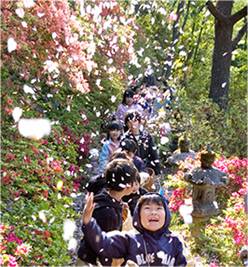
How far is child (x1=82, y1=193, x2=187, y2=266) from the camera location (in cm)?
269

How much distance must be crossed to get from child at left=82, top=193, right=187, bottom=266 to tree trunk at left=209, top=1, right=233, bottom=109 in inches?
314

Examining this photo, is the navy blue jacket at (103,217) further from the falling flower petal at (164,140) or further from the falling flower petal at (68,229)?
the falling flower petal at (164,140)

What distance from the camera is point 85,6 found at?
9062mm

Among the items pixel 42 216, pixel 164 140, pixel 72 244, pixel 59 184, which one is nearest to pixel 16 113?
pixel 59 184

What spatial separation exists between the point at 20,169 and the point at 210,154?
186 centimetres

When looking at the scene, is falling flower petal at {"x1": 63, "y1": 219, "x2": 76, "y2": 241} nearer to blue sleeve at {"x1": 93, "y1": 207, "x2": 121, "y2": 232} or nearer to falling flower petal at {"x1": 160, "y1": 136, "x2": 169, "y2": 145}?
blue sleeve at {"x1": 93, "y1": 207, "x2": 121, "y2": 232}

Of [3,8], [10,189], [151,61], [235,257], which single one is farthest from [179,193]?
[151,61]

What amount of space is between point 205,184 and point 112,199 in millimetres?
2329

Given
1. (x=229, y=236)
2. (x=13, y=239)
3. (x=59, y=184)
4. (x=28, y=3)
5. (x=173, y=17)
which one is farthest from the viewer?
(x=173, y=17)

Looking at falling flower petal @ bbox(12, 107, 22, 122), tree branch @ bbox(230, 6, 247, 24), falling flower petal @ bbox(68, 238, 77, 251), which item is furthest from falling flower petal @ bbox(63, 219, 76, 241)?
tree branch @ bbox(230, 6, 247, 24)

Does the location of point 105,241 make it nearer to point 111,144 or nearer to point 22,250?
point 22,250

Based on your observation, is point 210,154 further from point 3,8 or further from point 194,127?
point 194,127

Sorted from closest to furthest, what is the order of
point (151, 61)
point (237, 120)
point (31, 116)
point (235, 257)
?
point (235, 257) → point (31, 116) → point (237, 120) → point (151, 61)

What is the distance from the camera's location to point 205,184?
17.3 feet
